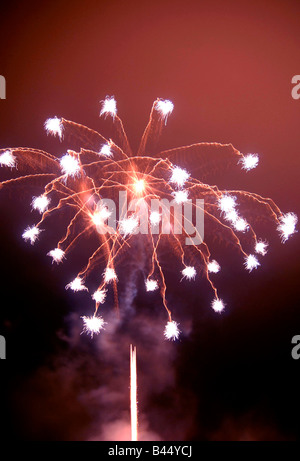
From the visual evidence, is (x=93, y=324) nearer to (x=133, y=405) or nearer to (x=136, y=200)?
(x=133, y=405)

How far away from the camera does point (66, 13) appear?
4527 mm

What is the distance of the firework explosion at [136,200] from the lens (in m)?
4.26

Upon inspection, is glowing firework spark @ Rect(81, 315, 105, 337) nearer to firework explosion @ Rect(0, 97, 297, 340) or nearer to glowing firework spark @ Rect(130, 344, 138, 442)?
firework explosion @ Rect(0, 97, 297, 340)

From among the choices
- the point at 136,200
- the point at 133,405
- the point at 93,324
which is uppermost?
the point at 136,200

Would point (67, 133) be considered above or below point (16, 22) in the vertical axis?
below

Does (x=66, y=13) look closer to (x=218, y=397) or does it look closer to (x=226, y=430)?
(x=218, y=397)

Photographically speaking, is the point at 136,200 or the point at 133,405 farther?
the point at 133,405

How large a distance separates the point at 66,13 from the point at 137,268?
10.6 ft

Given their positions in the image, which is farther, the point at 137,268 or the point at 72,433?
the point at 72,433

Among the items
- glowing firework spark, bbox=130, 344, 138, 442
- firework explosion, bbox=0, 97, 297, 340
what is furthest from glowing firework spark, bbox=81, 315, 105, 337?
glowing firework spark, bbox=130, 344, 138, 442

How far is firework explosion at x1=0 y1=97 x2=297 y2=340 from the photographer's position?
4.26 meters

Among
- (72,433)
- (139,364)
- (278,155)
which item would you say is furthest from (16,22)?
(72,433)

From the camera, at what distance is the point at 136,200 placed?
431 centimetres

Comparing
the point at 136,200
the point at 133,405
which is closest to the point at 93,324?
the point at 133,405
